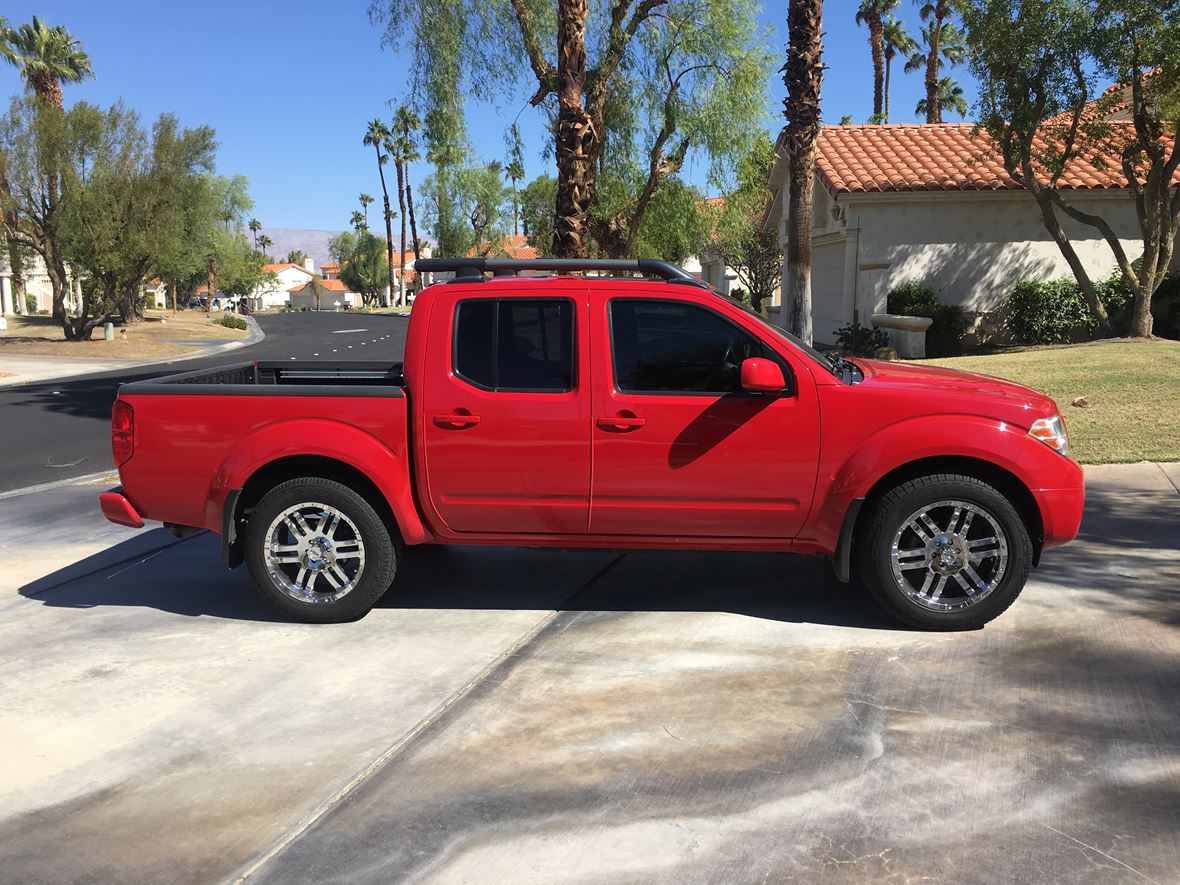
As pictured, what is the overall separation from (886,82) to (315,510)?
5078cm

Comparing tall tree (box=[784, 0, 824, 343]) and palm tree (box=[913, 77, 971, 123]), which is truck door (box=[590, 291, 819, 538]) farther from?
palm tree (box=[913, 77, 971, 123])

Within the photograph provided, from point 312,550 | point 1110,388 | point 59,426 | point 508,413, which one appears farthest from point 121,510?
point 1110,388

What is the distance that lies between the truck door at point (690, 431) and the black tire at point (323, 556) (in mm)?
→ 1163

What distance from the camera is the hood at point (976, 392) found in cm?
507

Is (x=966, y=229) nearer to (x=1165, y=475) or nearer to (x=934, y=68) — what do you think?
(x=1165, y=475)

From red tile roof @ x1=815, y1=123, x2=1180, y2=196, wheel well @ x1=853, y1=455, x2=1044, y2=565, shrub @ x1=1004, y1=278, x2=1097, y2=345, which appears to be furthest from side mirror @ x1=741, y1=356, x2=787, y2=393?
shrub @ x1=1004, y1=278, x2=1097, y2=345

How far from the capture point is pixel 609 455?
5188 mm

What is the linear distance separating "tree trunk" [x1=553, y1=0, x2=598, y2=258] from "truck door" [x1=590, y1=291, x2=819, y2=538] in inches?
363

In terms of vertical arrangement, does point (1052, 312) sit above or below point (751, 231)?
below

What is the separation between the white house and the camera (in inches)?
5896

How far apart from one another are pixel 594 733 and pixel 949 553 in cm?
215

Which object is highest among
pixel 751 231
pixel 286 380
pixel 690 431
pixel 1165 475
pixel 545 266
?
pixel 751 231

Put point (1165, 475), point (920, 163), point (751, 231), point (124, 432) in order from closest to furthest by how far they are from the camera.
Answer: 1. point (124, 432)
2. point (1165, 475)
3. point (920, 163)
4. point (751, 231)

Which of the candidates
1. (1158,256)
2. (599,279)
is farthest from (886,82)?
(599,279)
